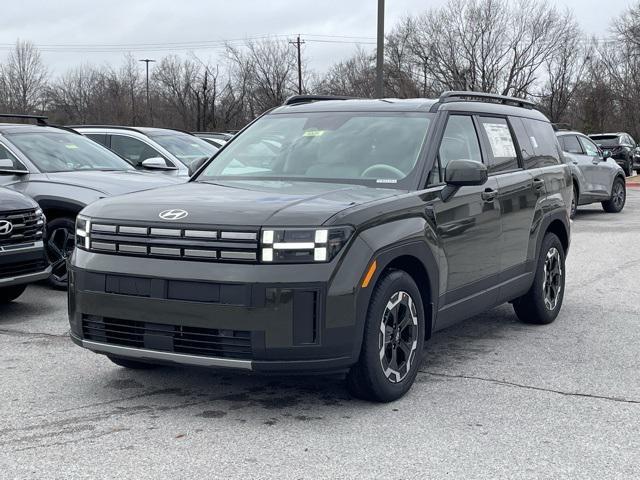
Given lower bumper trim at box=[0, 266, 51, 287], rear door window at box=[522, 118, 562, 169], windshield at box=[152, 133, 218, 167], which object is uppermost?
rear door window at box=[522, 118, 562, 169]

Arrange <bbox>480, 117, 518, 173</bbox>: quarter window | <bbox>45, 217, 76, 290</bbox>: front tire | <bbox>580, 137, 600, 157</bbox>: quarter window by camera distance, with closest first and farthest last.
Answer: <bbox>480, 117, 518, 173</bbox>: quarter window, <bbox>45, 217, 76, 290</bbox>: front tire, <bbox>580, 137, 600, 157</bbox>: quarter window

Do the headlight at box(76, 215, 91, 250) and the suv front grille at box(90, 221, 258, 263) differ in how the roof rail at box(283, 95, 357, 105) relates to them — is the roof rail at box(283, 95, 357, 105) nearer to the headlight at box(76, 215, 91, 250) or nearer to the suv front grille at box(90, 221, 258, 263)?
the headlight at box(76, 215, 91, 250)

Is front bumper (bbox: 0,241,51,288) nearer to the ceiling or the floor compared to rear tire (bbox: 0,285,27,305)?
nearer to the ceiling

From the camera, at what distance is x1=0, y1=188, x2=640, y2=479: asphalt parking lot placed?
13.0 ft

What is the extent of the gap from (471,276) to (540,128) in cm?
228

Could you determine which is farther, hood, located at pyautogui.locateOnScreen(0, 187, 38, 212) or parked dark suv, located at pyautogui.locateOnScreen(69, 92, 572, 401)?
hood, located at pyautogui.locateOnScreen(0, 187, 38, 212)

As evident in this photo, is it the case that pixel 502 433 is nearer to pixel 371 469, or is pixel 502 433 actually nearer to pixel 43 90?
pixel 371 469

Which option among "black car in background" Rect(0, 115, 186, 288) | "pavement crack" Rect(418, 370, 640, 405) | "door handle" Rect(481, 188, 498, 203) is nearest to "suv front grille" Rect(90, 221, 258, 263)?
"pavement crack" Rect(418, 370, 640, 405)

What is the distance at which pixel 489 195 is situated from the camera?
6094 millimetres

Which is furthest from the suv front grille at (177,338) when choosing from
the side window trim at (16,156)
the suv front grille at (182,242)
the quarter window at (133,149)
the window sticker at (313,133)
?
the quarter window at (133,149)

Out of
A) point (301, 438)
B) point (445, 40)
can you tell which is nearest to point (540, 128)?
point (301, 438)

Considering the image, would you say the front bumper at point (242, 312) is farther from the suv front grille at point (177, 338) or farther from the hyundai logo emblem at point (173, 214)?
the hyundai logo emblem at point (173, 214)

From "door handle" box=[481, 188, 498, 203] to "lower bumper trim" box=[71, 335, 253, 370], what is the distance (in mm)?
2381

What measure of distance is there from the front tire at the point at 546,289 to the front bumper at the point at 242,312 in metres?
2.93
